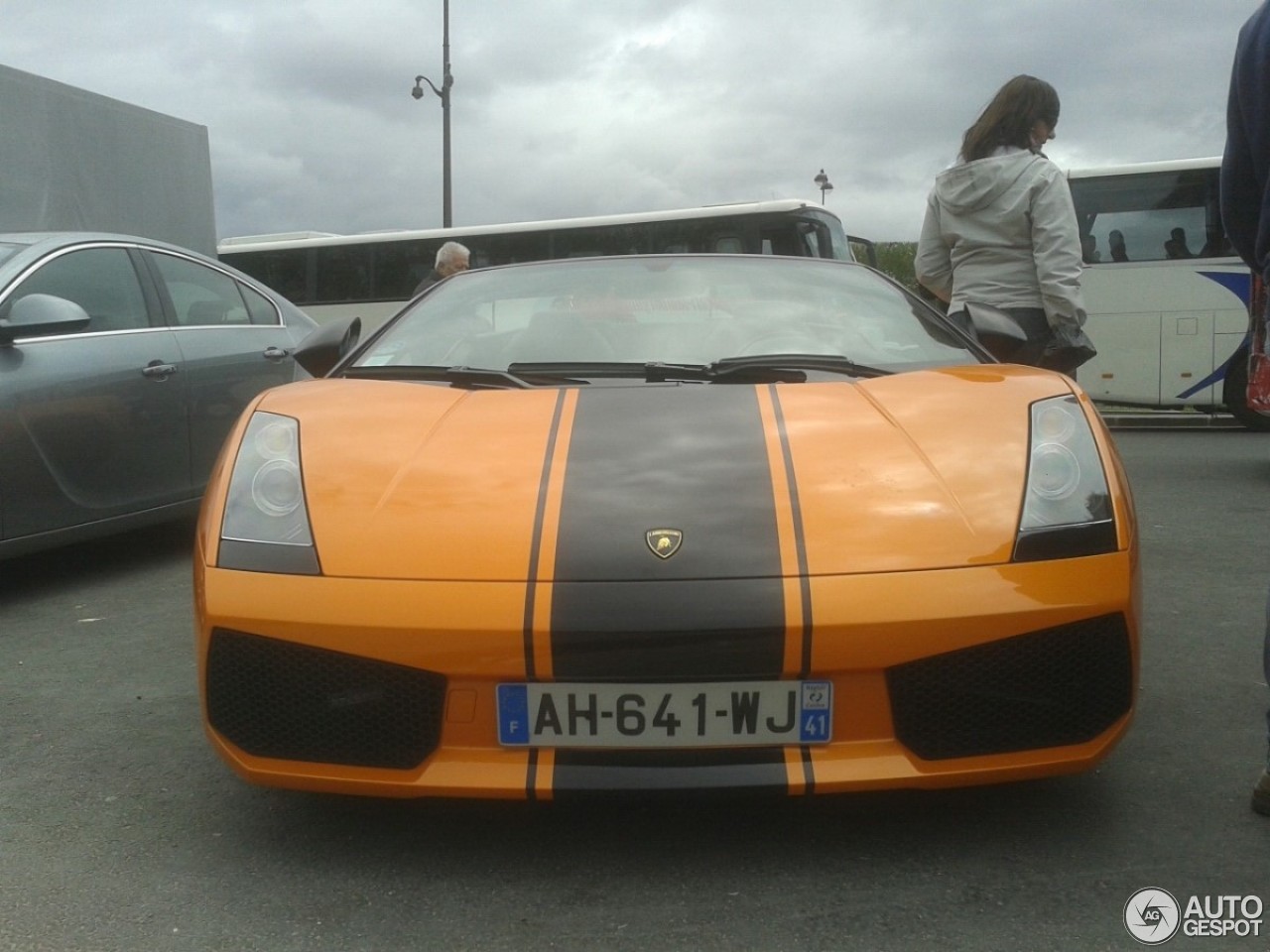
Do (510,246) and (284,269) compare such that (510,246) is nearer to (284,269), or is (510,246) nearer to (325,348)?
(284,269)

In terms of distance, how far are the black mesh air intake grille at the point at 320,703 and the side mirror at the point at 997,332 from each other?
1.94 m

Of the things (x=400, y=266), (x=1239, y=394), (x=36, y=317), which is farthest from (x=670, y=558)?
(x=400, y=266)

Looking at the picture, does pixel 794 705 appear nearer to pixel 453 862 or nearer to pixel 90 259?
pixel 453 862

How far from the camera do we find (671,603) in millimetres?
1986

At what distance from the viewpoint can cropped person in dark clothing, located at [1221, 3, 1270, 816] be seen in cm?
230

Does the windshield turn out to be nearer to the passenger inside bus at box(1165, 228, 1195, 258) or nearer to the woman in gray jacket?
the woman in gray jacket

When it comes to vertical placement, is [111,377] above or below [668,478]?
below

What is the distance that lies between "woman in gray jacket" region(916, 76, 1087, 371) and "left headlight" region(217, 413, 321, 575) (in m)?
2.47

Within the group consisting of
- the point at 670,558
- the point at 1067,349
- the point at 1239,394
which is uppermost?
the point at 1067,349

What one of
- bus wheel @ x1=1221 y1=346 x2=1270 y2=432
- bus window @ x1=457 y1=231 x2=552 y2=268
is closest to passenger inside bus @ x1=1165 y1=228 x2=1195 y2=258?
bus wheel @ x1=1221 y1=346 x2=1270 y2=432

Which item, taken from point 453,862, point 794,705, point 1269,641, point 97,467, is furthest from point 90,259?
point 1269,641

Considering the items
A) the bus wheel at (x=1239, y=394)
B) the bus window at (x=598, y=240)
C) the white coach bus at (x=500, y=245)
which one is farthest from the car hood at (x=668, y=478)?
the bus window at (x=598, y=240)

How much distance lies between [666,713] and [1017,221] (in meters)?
2.84

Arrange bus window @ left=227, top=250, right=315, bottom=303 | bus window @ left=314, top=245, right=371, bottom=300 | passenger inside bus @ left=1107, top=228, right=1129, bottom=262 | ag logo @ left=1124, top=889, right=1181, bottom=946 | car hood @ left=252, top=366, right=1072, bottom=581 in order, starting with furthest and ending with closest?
1. bus window @ left=227, top=250, right=315, bottom=303
2. bus window @ left=314, top=245, right=371, bottom=300
3. passenger inside bus @ left=1107, top=228, right=1129, bottom=262
4. car hood @ left=252, top=366, right=1072, bottom=581
5. ag logo @ left=1124, top=889, right=1181, bottom=946
